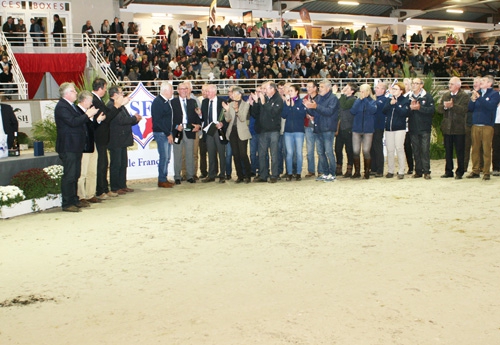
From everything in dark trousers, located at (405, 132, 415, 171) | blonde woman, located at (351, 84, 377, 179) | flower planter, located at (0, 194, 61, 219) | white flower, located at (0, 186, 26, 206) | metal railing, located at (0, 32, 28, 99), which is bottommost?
flower planter, located at (0, 194, 61, 219)

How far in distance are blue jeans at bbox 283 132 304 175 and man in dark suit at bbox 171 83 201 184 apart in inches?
67.5

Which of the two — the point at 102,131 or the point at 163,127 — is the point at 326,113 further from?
the point at 102,131

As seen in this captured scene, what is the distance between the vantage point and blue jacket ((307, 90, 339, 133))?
1078 centimetres

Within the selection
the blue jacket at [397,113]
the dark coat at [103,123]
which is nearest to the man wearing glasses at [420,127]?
the blue jacket at [397,113]

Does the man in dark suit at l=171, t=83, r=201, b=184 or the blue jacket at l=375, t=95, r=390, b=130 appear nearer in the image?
the man in dark suit at l=171, t=83, r=201, b=184

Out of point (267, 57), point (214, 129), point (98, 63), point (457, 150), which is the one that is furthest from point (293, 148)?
point (267, 57)

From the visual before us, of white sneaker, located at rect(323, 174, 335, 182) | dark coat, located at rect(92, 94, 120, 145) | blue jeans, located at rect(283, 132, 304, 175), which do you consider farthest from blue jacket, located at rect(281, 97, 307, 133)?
dark coat, located at rect(92, 94, 120, 145)

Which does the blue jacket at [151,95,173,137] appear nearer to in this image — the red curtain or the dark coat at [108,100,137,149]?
the dark coat at [108,100,137,149]

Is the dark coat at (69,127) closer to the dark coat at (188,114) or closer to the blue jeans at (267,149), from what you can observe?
the dark coat at (188,114)

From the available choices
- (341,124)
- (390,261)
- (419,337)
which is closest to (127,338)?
(419,337)

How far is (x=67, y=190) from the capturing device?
877 centimetres

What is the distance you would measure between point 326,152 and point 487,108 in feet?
9.67

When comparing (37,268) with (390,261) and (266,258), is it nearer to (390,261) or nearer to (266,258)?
(266,258)

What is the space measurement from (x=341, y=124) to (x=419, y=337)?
25.1 ft
